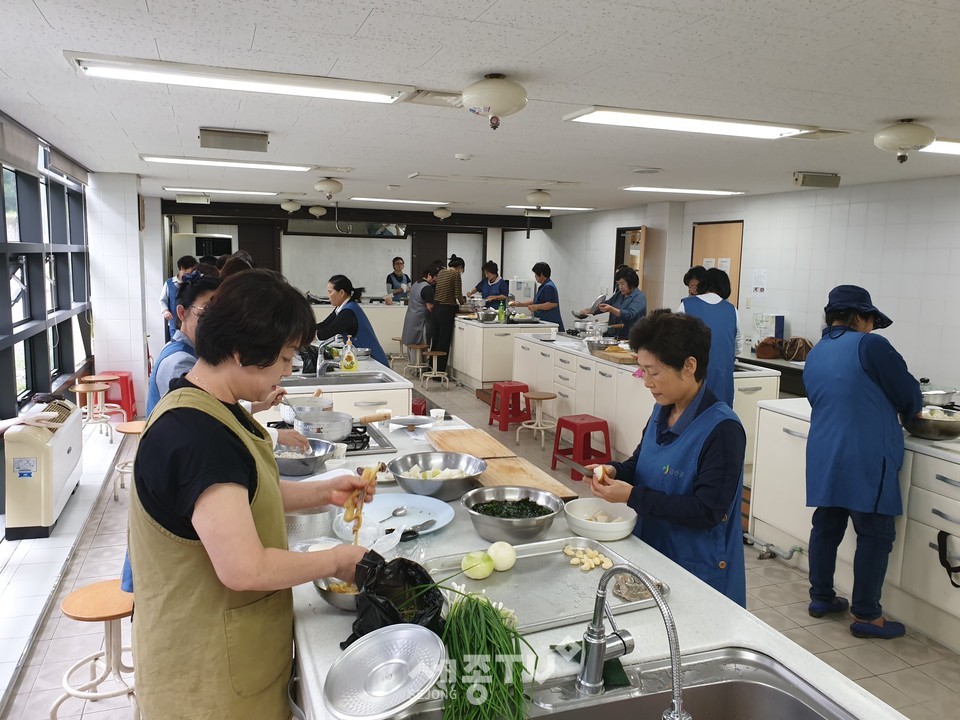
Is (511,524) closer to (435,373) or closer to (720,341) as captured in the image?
(720,341)

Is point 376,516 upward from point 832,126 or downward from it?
downward

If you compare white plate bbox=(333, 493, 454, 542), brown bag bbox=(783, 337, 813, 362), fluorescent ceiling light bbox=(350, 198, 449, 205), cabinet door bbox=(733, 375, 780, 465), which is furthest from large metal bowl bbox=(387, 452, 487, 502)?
fluorescent ceiling light bbox=(350, 198, 449, 205)

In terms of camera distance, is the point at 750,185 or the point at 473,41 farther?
the point at 750,185

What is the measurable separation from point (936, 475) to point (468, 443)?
2108 millimetres

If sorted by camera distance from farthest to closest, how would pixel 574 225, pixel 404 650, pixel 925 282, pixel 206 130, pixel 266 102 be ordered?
pixel 574 225 < pixel 925 282 < pixel 206 130 < pixel 266 102 < pixel 404 650

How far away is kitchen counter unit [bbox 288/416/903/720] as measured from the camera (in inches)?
53.1

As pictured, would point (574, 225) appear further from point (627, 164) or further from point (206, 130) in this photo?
point (206, 130)

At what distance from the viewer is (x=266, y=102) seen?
388 centimetres

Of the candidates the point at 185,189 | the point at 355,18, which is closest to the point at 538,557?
the point at 355,18

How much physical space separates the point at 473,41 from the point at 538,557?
6.63 ft

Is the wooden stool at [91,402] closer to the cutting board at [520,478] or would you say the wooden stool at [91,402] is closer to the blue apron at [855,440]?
the cutting board at [520,478]

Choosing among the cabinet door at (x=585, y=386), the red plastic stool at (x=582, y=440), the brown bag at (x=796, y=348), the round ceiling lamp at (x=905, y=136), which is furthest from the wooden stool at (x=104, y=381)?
the brown bag at (x=796, y=348)

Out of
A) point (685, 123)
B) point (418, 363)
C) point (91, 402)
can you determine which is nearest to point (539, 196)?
point (418, 363)

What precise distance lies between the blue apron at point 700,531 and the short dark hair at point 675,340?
157 millimetres
